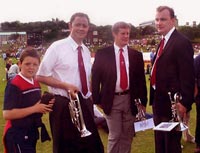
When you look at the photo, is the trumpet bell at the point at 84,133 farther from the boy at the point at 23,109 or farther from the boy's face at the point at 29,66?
the boy's face at the point at 29,66

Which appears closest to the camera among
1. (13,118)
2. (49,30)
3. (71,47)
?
(13,118)

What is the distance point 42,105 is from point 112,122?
1.57m

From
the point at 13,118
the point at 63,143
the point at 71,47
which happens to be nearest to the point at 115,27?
the point at 71,47

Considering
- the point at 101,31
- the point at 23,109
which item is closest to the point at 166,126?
the point at 23,109

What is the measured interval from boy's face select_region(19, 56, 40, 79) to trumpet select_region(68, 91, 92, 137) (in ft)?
1.62

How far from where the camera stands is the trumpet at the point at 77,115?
367cm

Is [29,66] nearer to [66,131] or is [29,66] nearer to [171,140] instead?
[66,131]

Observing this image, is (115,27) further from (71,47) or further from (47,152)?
(47,152)

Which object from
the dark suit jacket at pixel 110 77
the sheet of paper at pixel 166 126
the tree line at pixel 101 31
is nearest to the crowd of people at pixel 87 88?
the dark suit jacket at pixel 110 77

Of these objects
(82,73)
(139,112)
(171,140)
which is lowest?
(171,140)

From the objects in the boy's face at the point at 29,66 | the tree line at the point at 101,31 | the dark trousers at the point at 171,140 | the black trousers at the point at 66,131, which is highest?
the tree line at the point at 101,31

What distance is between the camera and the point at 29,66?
347cm

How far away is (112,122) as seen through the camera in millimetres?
4715

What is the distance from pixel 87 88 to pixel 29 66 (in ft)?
2.68
